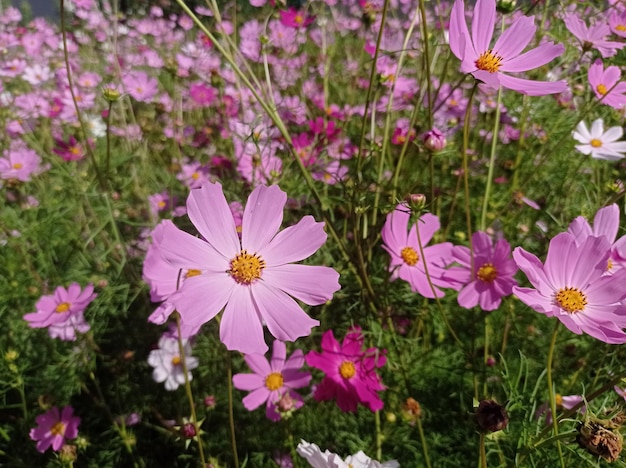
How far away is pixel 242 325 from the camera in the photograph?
1.64 feet

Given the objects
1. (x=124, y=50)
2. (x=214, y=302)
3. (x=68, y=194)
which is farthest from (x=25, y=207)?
(x=124, y=50)

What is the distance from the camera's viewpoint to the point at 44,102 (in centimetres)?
179

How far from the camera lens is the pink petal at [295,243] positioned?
1.76 ft

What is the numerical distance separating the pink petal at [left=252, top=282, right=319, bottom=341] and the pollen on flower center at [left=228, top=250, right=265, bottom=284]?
0.01 m

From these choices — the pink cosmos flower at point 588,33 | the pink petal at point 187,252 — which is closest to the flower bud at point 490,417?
the pink petal at point 187,252

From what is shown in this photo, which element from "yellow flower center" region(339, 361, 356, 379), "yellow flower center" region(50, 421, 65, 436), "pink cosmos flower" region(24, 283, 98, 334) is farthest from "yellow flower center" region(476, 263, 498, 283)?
"yellow flower center" region(50, 421, 65, 436)

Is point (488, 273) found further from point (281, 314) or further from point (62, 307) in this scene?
point (62, 307)

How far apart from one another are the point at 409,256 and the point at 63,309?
725 millimetres

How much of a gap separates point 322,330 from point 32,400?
2.40 ft

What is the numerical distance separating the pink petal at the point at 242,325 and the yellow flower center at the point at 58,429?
61 centimetres

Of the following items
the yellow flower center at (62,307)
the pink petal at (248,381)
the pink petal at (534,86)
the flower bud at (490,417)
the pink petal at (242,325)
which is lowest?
the pink petal at (248,381)

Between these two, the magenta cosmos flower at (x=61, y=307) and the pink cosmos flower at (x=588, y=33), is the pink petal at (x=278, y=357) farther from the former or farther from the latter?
the pink cosmos flower at (x=588, y=33)

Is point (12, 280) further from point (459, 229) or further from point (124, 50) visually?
point (124, 50)

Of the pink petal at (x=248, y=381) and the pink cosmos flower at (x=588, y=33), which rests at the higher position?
the pink cosmos flower at (x=588, y=33)
